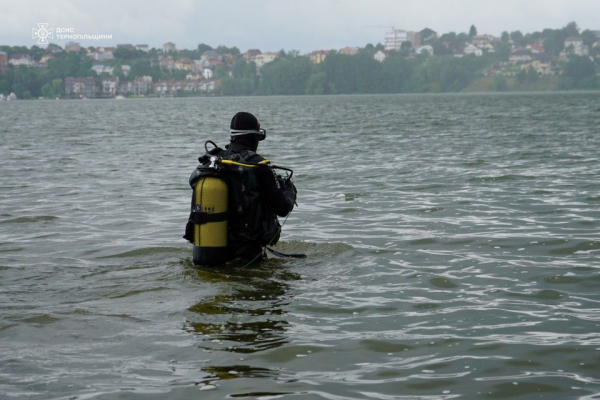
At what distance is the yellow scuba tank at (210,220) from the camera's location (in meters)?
7.75

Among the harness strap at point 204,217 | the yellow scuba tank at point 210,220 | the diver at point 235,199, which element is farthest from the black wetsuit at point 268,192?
the harness strap at point 204,217

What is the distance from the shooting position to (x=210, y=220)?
779 cm

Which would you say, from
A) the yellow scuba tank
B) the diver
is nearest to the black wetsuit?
the diver

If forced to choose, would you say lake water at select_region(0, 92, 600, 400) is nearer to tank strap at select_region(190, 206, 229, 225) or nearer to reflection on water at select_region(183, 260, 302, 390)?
reflection on water at select_region(183, 260, 302, 390)

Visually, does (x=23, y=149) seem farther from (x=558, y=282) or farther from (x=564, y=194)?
(x=558, y=282)

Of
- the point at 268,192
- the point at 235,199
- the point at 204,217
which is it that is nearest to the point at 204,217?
the point at 204,217

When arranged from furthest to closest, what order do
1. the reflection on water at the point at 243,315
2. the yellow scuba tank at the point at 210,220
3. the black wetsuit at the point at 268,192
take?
1. the black wetsuit at the point at 268,192
2. the yellow scuba tank at the point at 210,220
3. the reflection on water at the point at 243,315

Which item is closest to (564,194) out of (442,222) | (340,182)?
(442,222)

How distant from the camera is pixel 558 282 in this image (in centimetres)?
802

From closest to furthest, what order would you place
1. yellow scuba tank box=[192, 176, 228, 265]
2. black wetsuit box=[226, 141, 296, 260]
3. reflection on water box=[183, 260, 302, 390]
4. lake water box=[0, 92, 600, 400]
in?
lake water box=[0, 92, 600, 400]
reflection on water box=[183, 260, 302, 390]
yellow scuba tank box=[192, 176, 228, 265]
black wetsuit box=[226, 141, 296, 260]

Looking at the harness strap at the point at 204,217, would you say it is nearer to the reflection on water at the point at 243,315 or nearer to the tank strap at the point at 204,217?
the tank strap at the point at 204,217

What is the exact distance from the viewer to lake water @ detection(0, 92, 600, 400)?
18.4 feet

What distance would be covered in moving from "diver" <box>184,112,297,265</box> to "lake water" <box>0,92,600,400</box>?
379 mm

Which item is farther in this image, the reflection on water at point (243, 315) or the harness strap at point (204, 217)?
the harness strap at point (204, 217)
